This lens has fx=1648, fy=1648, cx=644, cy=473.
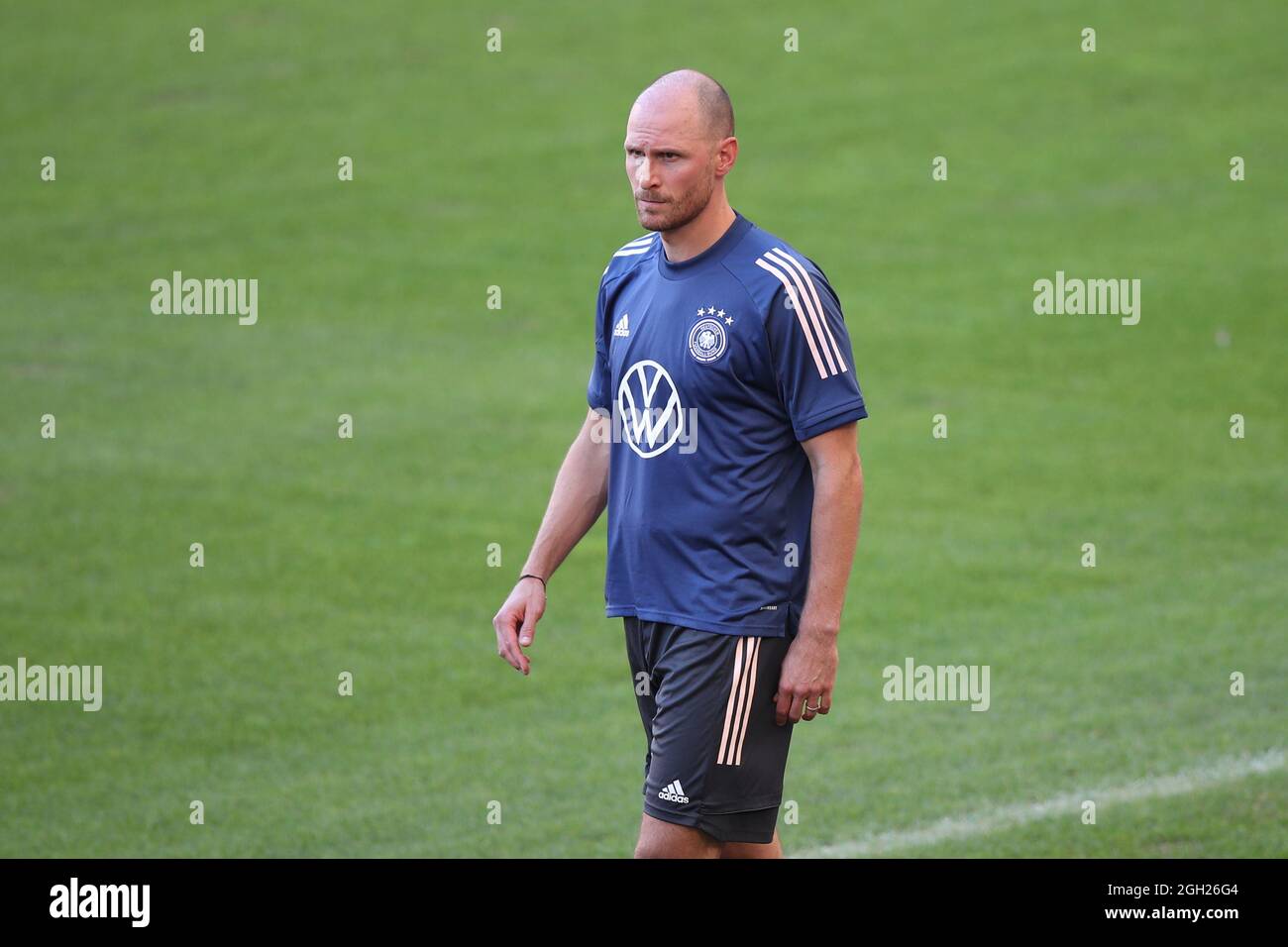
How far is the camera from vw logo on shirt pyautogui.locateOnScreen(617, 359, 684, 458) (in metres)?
4.53

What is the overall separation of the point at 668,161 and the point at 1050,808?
A: 360 cm

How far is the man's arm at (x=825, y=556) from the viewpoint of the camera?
14.3 ft

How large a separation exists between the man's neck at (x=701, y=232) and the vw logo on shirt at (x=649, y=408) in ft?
1.07

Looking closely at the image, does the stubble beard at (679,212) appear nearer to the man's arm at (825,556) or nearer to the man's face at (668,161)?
the man's face at (668,161)

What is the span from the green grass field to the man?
7.42 ft

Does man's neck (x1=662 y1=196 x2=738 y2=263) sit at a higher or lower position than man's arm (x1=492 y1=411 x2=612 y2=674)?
higher

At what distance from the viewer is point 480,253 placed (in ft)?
59.3

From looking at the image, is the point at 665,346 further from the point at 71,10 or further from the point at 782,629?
the point at 71,10
